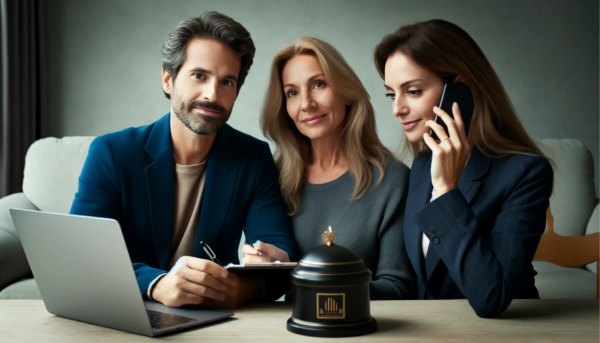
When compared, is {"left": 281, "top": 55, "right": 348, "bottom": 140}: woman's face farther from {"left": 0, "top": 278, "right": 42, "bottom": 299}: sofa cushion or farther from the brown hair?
{"left": 0, "top": 278, "right": 42, "bottom": 299}: sofa cushion

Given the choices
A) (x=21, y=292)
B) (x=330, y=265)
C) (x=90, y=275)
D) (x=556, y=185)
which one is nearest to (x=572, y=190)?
(x=556, y=185)

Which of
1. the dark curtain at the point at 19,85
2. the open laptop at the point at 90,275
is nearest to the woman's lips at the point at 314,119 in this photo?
the open laptop at the point at 90,275

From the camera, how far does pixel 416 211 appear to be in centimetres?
161

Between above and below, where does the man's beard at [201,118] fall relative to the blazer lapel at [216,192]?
above

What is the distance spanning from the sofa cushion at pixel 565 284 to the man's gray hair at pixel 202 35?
1768 millimetres

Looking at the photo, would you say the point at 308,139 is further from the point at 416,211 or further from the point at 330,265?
the point at 330,265

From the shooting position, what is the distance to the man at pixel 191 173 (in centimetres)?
163

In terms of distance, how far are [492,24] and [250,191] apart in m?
3.00

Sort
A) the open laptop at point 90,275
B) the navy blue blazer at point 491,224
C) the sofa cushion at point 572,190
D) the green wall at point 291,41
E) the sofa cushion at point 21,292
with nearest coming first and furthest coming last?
1. the open laptop at point 90,275
2. the navy blue blazer at point 491,224
3. the sofa cushion at point 21,292
4. the sofa cushion at point 572,190
5. the green wall at point 291,41

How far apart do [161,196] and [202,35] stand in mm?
538

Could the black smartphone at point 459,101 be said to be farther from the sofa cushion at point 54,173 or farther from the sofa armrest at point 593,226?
the sofa cushion at point 54,173

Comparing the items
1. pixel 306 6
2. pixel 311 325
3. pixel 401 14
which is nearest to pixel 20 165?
pixel 306 6

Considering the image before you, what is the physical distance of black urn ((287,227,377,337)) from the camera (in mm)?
980

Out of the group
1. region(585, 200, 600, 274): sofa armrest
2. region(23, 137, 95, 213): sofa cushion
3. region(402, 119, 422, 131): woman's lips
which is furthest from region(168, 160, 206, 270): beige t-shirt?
region(585, 200, 600, 274): sofa armrest
